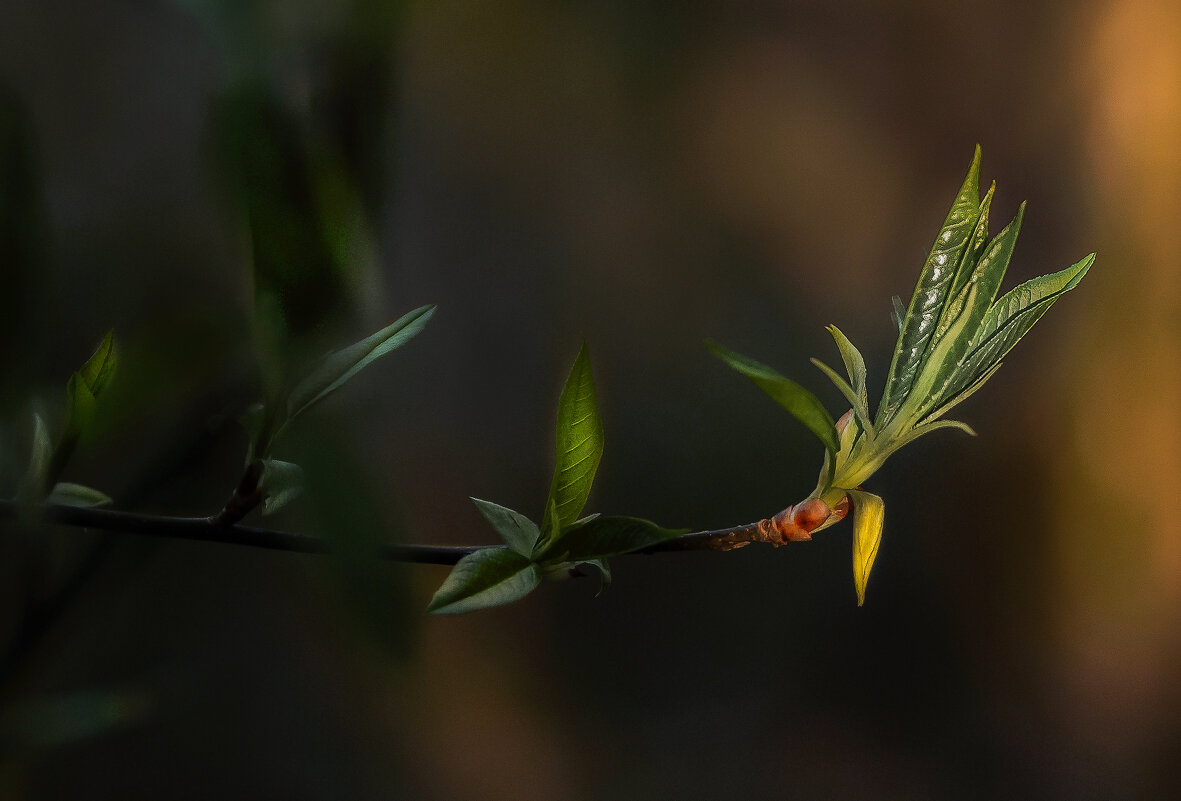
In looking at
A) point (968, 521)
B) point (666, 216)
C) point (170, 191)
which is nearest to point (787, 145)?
point (666, 216)

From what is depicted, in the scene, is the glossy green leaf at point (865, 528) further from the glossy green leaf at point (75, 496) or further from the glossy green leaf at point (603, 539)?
the glossy green leaf at point (75, 496)

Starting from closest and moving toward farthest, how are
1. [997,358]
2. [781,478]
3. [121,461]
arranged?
[997,358] < [121,461] < [781,478]

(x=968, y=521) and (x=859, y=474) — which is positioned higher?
(x=859, y=474)

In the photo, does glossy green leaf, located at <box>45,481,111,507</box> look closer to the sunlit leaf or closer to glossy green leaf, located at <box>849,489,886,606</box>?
the sunlit leaf

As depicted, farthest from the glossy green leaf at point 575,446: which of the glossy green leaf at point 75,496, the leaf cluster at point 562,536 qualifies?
the glossy green leaf at point 75,496

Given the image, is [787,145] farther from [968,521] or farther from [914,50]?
[968,521]

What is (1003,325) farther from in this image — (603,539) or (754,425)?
(754,425)

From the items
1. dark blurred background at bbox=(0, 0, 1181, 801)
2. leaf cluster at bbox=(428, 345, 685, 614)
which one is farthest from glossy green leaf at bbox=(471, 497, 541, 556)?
dark blurred background at bbox=(0, 0, 1181, 801)
